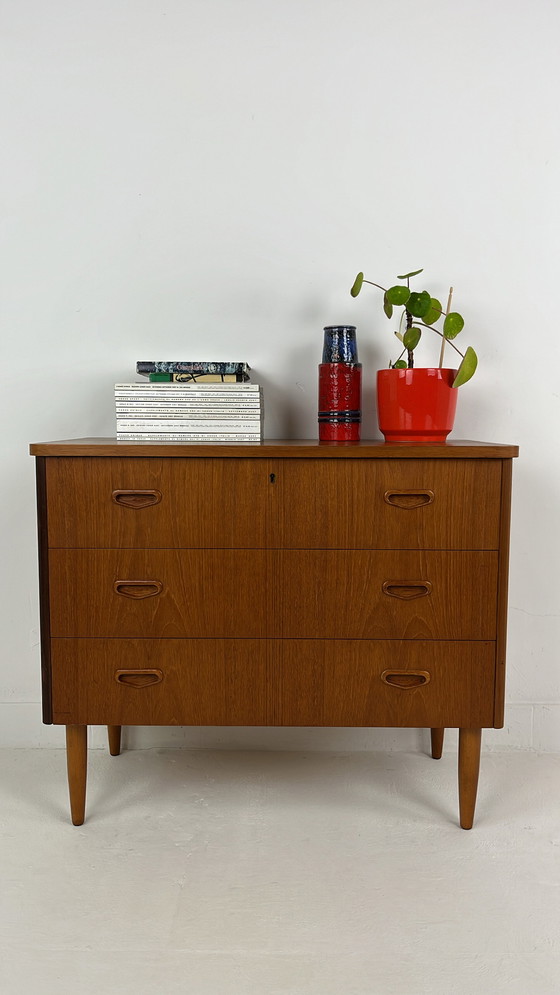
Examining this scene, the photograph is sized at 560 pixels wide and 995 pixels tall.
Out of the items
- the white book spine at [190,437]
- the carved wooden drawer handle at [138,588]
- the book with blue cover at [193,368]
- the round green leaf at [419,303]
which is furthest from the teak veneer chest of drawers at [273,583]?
the round green leaf at [419,303]

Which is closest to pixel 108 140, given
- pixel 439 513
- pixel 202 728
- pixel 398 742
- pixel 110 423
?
pixel 110 423

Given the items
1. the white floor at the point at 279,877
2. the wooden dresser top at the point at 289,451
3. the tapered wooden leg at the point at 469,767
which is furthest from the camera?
the tapered wooden leg at the point at 469,767

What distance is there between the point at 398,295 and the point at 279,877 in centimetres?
126

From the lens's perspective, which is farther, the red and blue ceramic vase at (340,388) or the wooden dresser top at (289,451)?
the red and blue ceramic vase at (340,388)

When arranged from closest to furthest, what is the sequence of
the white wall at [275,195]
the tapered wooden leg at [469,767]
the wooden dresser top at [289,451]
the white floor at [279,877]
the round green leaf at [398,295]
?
the white floor at [279,877] < the wooden dresser top at [289,451] < the tapered wooden leg at [469,767] < the round green leaf at [398,295] < the white wall at [275,195]

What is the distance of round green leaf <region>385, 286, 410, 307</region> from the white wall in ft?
0.74

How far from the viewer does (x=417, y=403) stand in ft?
5.54

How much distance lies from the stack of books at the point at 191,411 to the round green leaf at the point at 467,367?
1.45 ft

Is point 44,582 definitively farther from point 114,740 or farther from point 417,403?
point 417,403

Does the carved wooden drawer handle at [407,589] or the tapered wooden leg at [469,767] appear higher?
the carved wooden drawer handle at [407,589]

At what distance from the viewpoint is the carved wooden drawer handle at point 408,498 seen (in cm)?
154

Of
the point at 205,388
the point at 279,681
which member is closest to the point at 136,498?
the point at 205,388

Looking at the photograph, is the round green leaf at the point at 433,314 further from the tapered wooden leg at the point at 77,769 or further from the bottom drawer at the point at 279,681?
the tapered wooden leg at the point at 77,769

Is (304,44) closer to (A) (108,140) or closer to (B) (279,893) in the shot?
(A) (108,140)
